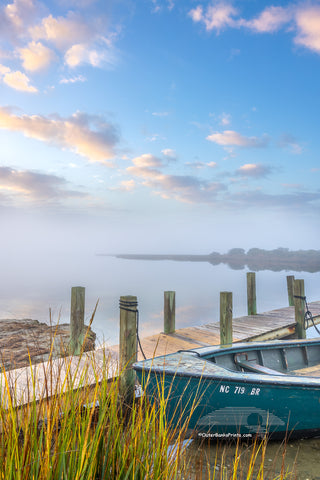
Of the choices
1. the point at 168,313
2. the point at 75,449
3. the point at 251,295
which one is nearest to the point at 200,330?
the point at 168,313

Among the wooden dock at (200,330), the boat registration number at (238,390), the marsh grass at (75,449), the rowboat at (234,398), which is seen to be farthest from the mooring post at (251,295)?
the marsh grass at (75,449)

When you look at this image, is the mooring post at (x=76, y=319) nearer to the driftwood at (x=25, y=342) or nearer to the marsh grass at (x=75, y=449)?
the driftwood at (x=25, y=342)

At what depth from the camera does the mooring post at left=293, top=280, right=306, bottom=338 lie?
1002 cm

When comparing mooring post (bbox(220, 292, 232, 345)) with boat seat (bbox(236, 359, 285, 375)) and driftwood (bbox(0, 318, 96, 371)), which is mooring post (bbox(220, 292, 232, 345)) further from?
driftwood (bbox(0, 318, 96, 371))

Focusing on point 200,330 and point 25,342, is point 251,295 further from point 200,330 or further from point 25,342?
point 25,342

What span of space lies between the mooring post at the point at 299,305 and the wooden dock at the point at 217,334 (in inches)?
7.7

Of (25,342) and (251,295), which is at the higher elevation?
(251,295)

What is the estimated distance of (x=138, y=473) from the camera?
216 centimetres

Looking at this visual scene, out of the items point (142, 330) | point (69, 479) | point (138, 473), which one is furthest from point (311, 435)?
point (142, 330)

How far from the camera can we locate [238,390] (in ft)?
14.3

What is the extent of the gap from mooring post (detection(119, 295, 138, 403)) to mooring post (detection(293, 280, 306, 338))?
661cm

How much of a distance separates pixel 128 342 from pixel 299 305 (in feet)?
22.8

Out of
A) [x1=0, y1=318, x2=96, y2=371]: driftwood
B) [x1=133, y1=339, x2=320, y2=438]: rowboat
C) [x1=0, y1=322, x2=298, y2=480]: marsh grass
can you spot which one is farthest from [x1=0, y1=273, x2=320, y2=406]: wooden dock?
[x1=0, y1=322, x2=298, y2=480]: marsh grass

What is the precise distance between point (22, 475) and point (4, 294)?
39.7 meters
